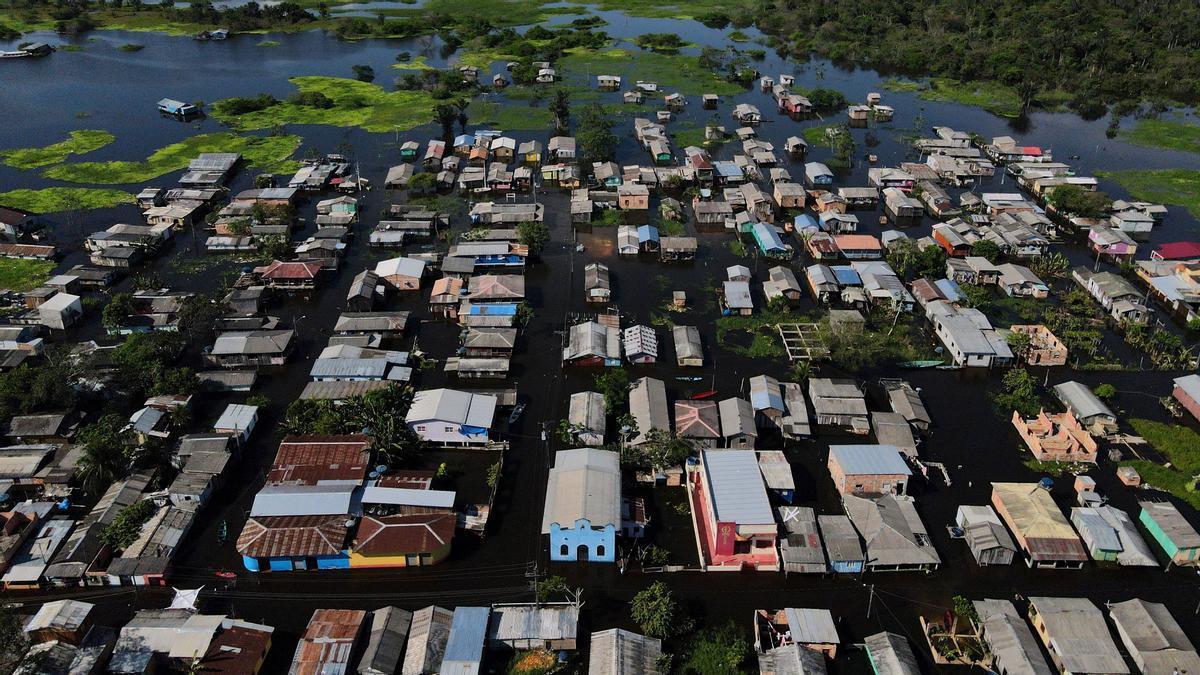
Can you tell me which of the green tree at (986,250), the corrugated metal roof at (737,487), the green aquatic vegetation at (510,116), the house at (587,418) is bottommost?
the house at (587,418)

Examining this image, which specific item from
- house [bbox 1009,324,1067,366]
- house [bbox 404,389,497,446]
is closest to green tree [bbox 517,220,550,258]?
house [bbox 404,389,497,446]

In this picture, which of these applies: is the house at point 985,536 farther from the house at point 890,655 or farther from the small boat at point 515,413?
the small boat at point 515,413

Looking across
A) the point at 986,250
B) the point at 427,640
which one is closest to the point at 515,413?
the point at 427,640

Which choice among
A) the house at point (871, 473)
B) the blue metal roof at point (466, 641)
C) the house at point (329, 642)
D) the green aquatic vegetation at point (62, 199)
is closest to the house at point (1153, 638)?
the house at point (871, 473)

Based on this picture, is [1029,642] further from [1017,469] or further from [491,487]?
[491,487]

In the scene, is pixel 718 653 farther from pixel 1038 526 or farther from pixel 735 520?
pixel 1038 526

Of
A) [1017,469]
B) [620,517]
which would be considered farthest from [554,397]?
[1017,469]

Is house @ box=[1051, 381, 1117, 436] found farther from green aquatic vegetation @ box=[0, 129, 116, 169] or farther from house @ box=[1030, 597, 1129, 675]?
green aquatic vegetation @ box=[0, 129, 116, 169]
